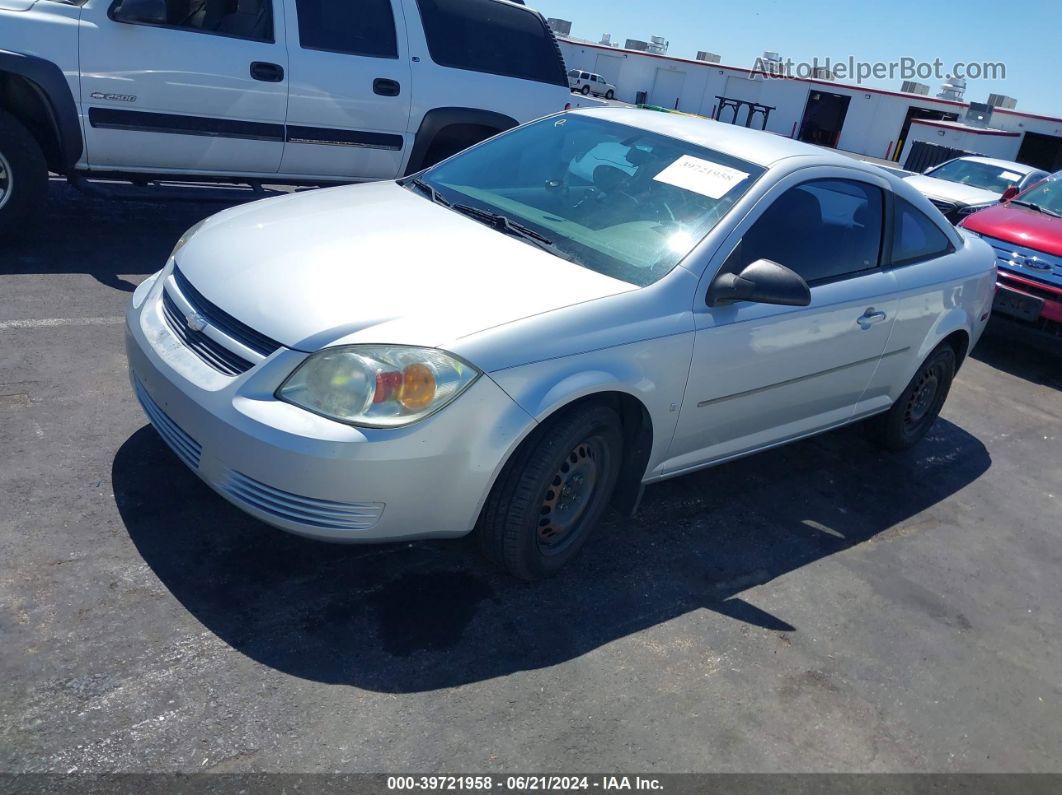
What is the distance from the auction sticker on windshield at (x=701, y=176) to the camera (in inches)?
155

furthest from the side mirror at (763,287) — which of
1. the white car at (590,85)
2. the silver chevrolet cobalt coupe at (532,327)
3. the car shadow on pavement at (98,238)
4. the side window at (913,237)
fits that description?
the white car at (590,85)

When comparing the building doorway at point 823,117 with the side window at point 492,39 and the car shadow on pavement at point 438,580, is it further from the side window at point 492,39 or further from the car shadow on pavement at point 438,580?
the car shadow on pavement at point 438,580

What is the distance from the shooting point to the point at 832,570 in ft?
13.6

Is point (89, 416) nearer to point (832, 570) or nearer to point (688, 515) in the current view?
point (688, 515)

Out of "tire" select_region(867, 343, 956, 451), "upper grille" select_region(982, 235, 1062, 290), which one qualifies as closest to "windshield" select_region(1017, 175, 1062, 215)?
"upper grille" select_region(982, 235, 1062, 290)

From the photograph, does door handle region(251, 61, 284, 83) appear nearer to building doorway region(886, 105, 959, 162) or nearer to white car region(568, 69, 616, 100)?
building doorway region(886, 105, 959, 162)

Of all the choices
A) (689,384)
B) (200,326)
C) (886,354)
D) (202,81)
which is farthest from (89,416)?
(886,354)

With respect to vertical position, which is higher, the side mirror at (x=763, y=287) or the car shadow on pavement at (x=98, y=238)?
the side mirror at (x=763, y=287)

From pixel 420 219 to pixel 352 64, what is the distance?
11.8 ft

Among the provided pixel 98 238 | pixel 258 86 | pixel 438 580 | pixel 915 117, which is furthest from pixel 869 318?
pixel 915 117

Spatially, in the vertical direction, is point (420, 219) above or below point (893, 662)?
above

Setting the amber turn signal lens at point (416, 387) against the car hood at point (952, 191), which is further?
the car hood at point (952, 191)

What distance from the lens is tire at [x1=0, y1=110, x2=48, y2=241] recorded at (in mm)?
5648

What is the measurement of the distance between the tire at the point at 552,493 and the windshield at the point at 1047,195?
7.40 m
